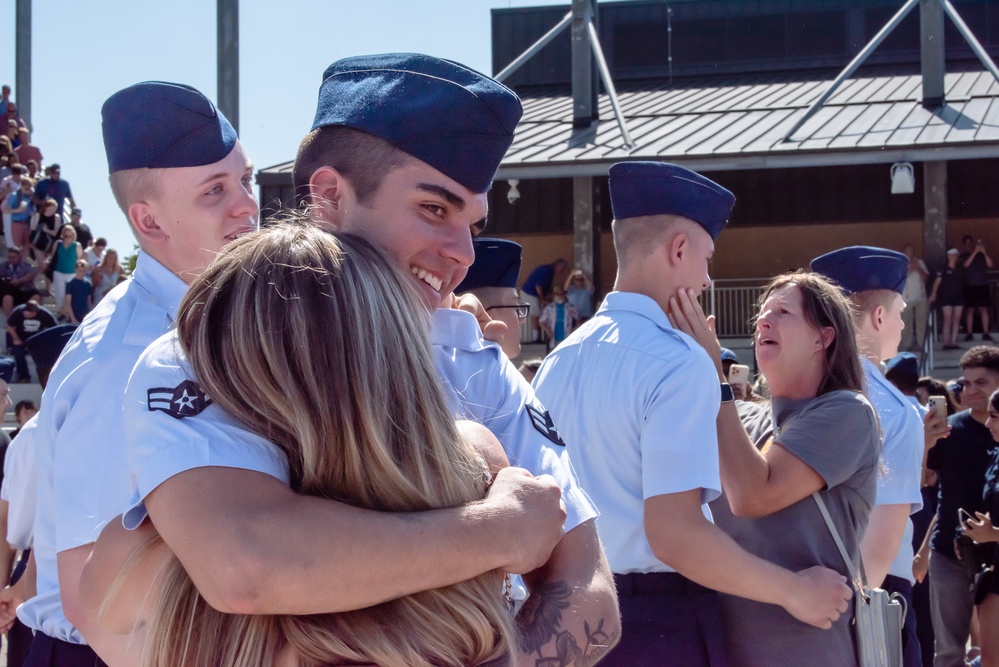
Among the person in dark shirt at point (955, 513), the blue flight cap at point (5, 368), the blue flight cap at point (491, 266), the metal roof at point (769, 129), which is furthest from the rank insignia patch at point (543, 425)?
the metal roof at point (769, 129)

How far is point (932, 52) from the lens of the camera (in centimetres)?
1892

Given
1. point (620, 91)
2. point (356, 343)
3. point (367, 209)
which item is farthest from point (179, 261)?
point (620, 91)

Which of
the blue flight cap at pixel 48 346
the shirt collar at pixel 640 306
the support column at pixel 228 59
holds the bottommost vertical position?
the blue flight cap at pixel 48 346

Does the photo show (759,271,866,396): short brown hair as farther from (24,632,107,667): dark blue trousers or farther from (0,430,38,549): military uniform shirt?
(0,430,38,549): military uniform shirt

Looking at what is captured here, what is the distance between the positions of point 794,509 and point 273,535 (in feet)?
7.19

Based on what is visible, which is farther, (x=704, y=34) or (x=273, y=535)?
(x=704, y=34)

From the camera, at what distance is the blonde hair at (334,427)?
4.38 feet

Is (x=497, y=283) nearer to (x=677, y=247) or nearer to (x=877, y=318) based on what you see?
(x=677, y=247)

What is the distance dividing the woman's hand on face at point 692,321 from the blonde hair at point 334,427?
1754mm

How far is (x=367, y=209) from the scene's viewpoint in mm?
1831

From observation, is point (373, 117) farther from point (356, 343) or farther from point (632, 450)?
point (632, 450)

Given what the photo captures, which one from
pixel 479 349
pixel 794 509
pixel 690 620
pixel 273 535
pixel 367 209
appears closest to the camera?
pixel 273 535

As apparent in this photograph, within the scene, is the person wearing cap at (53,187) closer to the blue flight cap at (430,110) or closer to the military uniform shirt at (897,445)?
the military uniform shirt at (897,445)

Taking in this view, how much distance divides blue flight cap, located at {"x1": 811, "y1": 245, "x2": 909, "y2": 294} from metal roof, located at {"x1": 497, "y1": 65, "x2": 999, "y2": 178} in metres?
12.4
